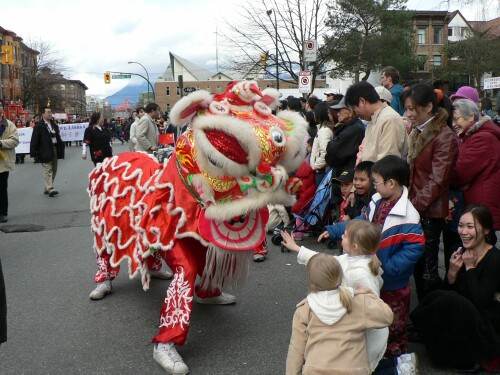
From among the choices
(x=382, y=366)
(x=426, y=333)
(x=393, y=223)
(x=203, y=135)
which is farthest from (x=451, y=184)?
(x=203, y=135)

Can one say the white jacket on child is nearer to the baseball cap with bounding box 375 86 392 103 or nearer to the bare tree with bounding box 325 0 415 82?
the baseball cap with bounding box 375 86 392 103

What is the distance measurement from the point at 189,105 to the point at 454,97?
3.11m

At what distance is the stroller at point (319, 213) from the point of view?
6402 millimetres

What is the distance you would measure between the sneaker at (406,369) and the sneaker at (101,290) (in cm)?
284

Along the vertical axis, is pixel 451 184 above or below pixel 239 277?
above

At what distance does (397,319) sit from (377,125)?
1.76 m

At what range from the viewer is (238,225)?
11.6 ft

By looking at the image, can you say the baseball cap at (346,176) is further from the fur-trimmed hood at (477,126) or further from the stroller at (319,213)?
the fur-trimmed hood at (477,126)

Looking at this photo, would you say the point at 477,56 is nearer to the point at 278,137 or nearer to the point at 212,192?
the point at 278,137

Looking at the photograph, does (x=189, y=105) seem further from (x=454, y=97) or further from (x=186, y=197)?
(x=454, y=97)

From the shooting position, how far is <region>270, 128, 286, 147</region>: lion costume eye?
3332mm

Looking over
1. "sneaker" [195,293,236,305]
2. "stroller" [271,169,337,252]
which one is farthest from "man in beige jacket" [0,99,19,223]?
"sneaker" [195,293,236,305]

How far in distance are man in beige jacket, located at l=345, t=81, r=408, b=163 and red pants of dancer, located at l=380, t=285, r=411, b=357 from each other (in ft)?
4.47

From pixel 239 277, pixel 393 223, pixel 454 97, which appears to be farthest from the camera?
pixel 454 97
